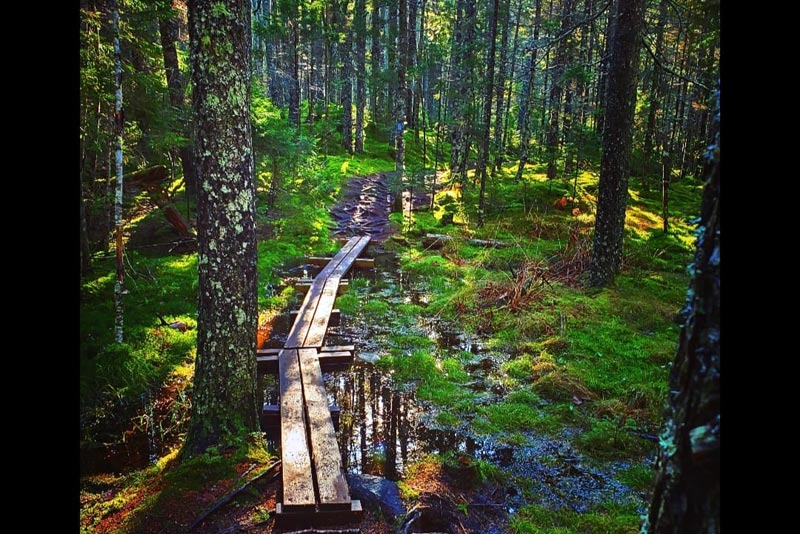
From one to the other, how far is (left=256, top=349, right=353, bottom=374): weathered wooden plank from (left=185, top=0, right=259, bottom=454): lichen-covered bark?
6.43ft

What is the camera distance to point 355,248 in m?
13.4

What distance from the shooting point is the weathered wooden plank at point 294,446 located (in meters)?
3.68

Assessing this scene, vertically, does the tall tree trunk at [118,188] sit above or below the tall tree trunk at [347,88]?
below

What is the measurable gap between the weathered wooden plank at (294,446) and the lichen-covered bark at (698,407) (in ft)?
9.90

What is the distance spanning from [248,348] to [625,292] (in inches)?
292

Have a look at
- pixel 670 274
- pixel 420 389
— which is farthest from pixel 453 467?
pixel 670 274

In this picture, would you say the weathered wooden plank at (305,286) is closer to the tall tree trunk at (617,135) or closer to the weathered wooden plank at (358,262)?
the weathered wooden plank at (358,262)

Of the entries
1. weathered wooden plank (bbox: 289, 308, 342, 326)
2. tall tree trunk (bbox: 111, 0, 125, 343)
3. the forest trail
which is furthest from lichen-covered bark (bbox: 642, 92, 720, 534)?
the forest trail

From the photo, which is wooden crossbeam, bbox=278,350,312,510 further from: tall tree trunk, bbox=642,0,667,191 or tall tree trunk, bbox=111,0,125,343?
tall tree trunk, bbox=642,0,667,191

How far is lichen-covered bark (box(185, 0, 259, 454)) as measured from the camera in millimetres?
4148

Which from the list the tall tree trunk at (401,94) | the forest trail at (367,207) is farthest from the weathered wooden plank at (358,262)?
the tall tree trunk at (401,94)

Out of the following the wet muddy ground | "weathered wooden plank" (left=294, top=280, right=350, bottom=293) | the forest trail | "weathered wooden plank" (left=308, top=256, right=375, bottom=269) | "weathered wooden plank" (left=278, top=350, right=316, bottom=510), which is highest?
the forest trail
